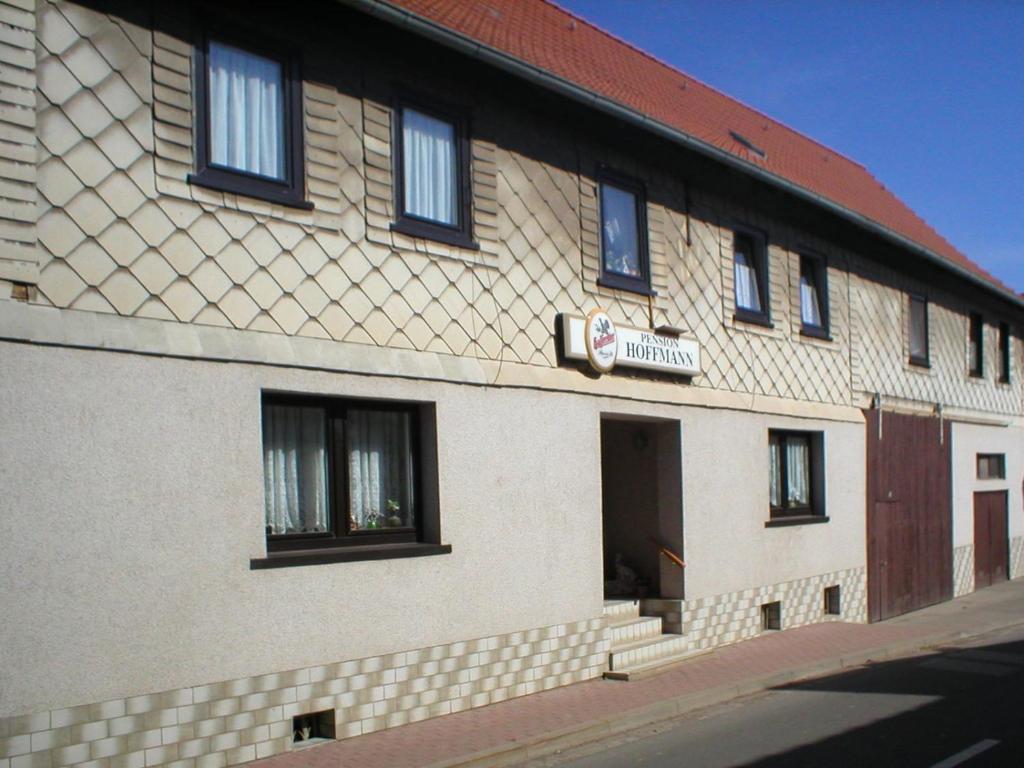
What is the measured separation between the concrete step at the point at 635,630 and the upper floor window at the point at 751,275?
4.47 metres

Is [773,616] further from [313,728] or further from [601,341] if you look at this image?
[313,728]

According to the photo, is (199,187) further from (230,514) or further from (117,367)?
(230,514)

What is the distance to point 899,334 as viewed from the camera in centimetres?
1894

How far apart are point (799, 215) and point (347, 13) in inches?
352

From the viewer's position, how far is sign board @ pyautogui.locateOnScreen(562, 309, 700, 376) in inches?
443

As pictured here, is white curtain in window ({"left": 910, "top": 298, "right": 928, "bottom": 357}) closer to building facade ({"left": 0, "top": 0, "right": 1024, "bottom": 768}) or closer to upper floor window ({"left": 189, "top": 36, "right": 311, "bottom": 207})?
building facade ({"left": 0, "top": 0, "right": 1024, "bottom": 768})

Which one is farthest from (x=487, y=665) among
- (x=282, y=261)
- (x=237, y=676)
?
(x=282, y=261)

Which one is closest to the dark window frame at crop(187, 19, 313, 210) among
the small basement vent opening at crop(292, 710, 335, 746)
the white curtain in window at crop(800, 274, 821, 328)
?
the small basement vent opening at crop(292, 710, 335, 746)

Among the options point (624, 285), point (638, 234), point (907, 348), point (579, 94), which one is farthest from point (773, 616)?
point (579, 94)

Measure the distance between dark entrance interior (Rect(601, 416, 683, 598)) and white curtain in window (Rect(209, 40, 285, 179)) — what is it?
18.2 feet

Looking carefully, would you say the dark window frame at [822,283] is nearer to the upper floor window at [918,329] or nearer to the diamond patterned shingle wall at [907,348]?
the diamond patterned shingle wall at [907,348]

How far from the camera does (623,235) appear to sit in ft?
41.3

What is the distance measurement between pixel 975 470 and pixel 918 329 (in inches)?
144

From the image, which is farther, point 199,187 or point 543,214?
point 543,214
